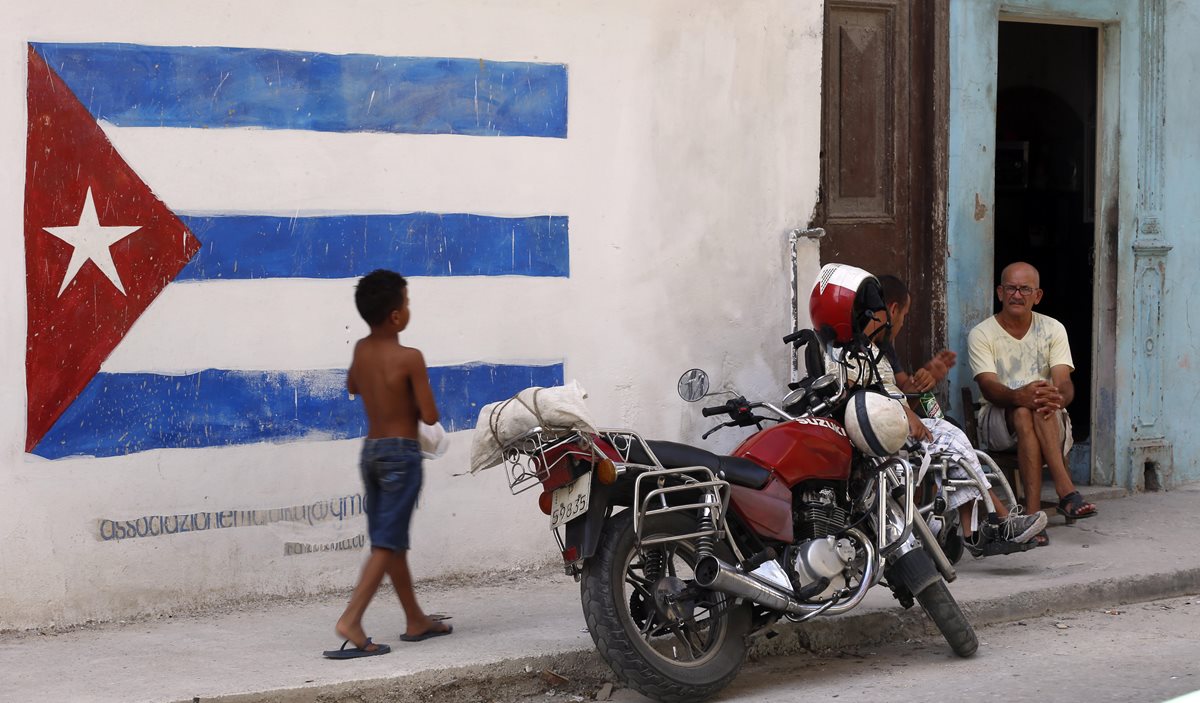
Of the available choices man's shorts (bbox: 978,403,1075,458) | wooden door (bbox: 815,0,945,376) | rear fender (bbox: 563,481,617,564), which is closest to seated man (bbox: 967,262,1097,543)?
man's shorts (bbox: 978,403,1075,458)

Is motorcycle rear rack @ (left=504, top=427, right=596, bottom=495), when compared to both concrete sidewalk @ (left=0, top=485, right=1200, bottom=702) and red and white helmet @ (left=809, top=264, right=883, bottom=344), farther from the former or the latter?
red and white helmet @ (left=809, top=264, right=883, bottom=344)

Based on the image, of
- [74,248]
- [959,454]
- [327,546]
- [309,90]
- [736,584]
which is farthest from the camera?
[959,454]

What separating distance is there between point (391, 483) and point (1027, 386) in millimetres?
3600

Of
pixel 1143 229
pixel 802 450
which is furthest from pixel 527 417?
pixel 1143 229

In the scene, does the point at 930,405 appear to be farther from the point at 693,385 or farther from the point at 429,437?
the point at 429,437

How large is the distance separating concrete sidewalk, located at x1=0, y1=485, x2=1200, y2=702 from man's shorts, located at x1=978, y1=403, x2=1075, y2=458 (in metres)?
0.52

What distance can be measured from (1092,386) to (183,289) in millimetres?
5198

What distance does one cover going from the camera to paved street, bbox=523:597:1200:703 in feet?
16.7

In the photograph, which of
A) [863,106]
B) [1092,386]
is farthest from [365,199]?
[1092,386]

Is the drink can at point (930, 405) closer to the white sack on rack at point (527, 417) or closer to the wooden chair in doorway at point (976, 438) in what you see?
the wooden chair in doorway at point (976, 438)

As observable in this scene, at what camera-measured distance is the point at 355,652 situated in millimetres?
5277

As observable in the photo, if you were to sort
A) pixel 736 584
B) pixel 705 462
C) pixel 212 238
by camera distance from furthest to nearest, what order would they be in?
1. pixel 212 238
2. pixel 705 462
3. pixel 736 584

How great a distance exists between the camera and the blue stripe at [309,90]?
18.7 feet

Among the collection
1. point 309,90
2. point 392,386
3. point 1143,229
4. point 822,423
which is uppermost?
point 309,90
